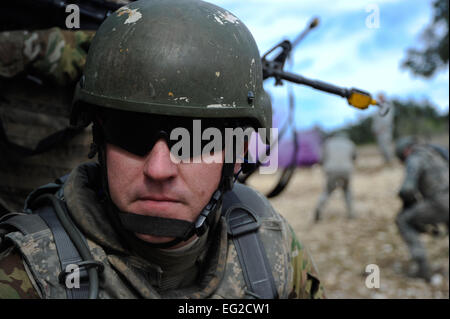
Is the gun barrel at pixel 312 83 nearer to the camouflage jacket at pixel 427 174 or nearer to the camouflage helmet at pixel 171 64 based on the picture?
the camouflage helmet at pixel 171 64

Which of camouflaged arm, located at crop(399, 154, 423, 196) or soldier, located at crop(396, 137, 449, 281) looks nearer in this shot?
soldier, located at crop(396, 137, 449, 281)

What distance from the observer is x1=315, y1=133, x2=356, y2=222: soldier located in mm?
9195

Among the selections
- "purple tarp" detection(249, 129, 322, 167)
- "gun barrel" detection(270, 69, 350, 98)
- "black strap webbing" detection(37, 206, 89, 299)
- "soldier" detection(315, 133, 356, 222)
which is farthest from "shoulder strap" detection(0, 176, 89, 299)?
"purple tarp" detection(249, 129, 322, 167)

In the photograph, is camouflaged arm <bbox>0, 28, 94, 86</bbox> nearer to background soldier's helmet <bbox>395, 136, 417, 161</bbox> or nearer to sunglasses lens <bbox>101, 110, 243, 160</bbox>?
sunglasses lens <bbox>101, 110, 243, 160</bbox>

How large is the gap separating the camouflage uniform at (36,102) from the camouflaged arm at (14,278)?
45.2 inches

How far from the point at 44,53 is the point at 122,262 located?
143cm

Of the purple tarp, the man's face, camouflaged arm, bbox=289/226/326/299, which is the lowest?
the purple tarp

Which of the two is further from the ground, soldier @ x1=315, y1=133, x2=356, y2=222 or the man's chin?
the man's chin

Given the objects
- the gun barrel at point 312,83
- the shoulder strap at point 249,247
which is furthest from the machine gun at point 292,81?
the shoulder strap at point 249,247

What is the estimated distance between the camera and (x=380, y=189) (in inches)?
504

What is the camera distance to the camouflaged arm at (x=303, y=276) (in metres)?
1.89

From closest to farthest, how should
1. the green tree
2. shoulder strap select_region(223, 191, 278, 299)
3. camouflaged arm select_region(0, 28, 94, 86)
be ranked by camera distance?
shoulder strap select_region(223, 191, 278, 299)
camouflaged arm select_region(0, 28, 94, 86)
the green tree

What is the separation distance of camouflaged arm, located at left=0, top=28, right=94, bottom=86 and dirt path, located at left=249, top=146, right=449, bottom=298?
13.2 ft
